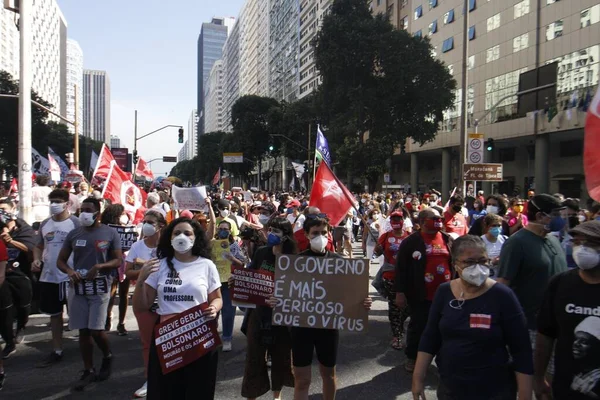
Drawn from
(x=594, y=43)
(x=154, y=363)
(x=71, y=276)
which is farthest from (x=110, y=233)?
(x=594, y=43)

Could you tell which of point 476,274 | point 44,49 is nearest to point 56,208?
point 476,274

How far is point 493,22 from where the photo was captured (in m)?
36.6

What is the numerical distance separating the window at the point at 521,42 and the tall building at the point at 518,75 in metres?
0.01

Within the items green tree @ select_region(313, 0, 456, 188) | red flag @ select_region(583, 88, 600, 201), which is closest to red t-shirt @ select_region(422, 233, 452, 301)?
red flag @ select_region(583, 88, 600, 201)

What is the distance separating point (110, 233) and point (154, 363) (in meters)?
2.48

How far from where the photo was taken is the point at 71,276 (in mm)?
5227

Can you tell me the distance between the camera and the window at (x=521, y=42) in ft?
109

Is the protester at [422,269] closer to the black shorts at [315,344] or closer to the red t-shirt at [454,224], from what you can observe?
the black shorts at [315,344]

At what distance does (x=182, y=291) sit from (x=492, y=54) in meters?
37.9

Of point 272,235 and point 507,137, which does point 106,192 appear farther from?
point 507,137

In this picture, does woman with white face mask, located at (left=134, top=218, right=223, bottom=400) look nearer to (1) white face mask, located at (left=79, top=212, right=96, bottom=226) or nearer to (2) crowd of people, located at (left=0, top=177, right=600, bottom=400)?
(2) crowd of people, located at (left=0, top=177, right=600, bottom=400)

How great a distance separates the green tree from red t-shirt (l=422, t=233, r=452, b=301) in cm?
2873

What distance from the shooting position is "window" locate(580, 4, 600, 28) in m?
27.3

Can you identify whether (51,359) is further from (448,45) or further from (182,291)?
(448,45)
